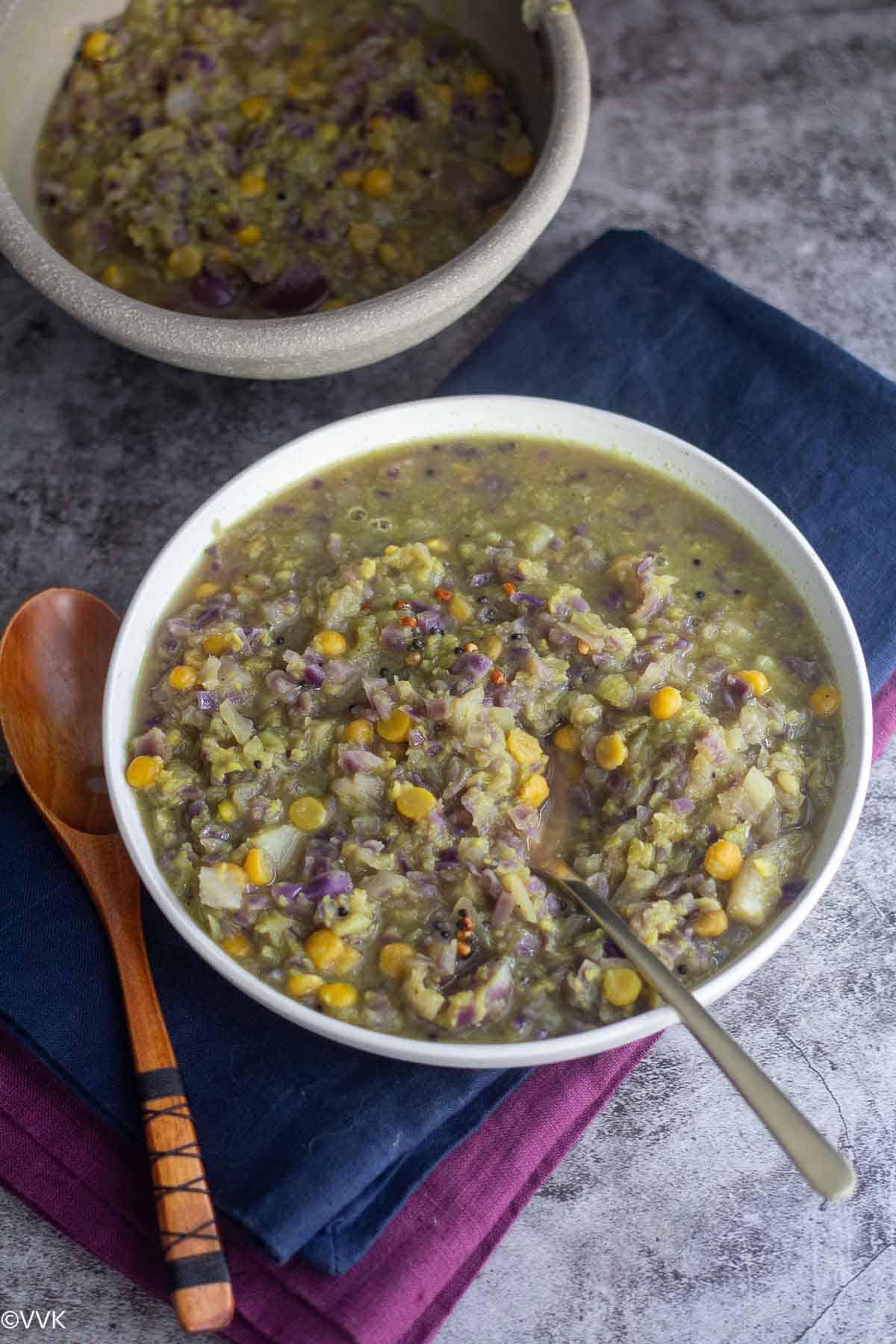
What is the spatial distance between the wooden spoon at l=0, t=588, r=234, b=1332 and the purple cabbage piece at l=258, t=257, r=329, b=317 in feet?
4.32

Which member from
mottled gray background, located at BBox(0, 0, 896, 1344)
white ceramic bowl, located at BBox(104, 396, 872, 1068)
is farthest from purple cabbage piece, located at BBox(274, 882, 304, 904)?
mottled gray background, located at BBox(0, 0, 896, 1344)

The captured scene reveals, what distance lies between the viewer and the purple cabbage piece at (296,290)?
477 cm

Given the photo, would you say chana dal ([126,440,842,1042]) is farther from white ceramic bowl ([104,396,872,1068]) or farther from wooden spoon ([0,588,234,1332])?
wooden spoon ([0,588,234,1332])

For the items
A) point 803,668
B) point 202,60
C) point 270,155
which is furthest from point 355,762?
point 202,60

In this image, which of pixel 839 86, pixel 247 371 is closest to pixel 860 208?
pixel 839 86

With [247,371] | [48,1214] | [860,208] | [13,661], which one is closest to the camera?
[48,1214]

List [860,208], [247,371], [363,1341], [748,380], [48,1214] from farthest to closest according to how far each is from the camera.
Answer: [860,208]
[748,380]
[247,371]
[48,1214]
[363,1341]

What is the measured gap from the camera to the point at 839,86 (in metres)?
5.89

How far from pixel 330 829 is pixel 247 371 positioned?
170cm

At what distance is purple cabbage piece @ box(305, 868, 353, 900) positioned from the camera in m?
3.42

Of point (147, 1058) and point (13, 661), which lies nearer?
point (147, 1058)

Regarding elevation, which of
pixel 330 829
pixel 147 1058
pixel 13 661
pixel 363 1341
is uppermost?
pixel 13 661

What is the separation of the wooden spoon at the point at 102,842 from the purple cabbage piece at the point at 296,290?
4.32 ft

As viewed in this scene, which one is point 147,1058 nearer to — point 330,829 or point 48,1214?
point 48,1214
